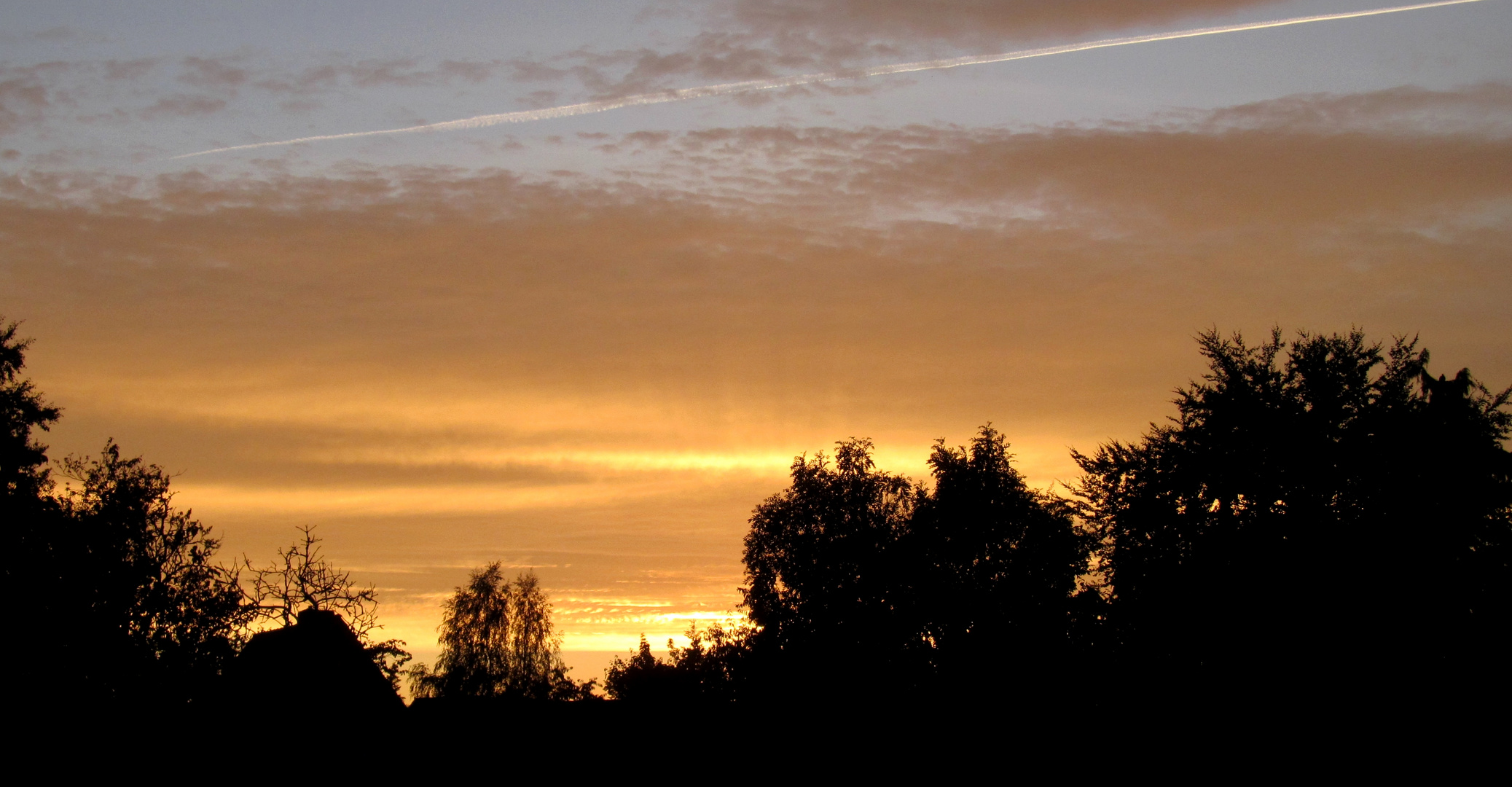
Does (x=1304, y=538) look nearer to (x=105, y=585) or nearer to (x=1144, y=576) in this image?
(x=1144, y=576)

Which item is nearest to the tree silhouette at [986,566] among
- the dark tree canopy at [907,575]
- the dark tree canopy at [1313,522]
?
the dark tree canopy at [907,575]

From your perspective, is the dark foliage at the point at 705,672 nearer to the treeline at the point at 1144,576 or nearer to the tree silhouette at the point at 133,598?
the treeline at the point at 1144,576

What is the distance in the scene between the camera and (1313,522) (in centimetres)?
2883

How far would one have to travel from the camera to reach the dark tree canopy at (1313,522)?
26.7 metres

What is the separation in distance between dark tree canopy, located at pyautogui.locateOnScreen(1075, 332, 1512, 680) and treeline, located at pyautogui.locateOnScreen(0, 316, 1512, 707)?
62 millimetres

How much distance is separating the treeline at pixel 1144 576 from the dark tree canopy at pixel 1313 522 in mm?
62

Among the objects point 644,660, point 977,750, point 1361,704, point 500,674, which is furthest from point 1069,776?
point 644,660

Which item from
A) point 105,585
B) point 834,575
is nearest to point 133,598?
point 105,585

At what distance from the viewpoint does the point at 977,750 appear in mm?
42500

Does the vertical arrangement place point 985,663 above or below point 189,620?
below

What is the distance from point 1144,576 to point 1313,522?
4.89 metres

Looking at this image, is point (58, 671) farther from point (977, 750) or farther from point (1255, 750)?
point (1255, 750)

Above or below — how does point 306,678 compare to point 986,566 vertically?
below

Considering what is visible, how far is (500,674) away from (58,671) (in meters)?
32.9
